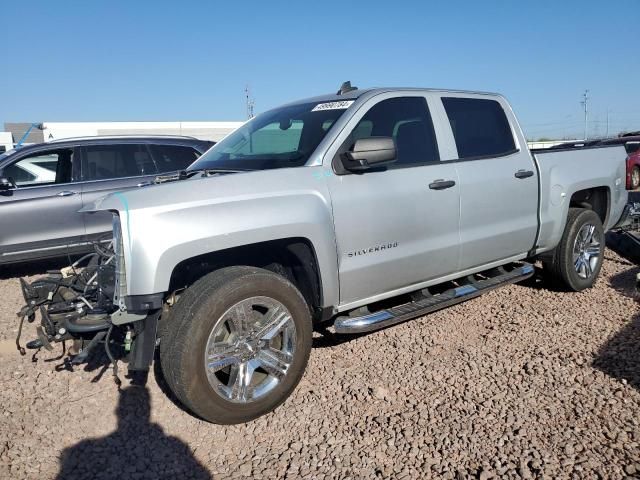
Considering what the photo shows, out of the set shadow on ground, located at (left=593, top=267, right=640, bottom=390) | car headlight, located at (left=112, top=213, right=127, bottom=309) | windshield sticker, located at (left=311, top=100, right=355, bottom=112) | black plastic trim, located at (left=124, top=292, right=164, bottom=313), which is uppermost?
windshield sticker, located at (left=311, top=100, right=355, bottom=112)

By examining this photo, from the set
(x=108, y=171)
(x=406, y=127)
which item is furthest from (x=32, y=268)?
(x=406, y=127)

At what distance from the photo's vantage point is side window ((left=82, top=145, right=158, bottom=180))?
7.23m

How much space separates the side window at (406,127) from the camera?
12.9ft

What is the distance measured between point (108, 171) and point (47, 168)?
779 millimetres

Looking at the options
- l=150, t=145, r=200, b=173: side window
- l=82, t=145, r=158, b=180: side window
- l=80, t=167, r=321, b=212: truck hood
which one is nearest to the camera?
l=80, t=167, r=321, b=212: truck hood

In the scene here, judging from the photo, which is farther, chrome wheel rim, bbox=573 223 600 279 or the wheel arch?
the wheel arch

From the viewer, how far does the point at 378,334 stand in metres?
4.50

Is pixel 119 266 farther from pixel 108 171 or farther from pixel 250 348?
pixel 108 171

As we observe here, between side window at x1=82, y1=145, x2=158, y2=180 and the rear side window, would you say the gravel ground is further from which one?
side window at x1=82, y1=145, x2=158, y2=180

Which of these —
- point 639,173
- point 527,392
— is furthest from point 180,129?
point 527,392

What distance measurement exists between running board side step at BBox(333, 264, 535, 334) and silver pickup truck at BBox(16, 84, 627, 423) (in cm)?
1

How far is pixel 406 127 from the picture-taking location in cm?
414

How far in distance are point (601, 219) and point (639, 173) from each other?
42.7 feet

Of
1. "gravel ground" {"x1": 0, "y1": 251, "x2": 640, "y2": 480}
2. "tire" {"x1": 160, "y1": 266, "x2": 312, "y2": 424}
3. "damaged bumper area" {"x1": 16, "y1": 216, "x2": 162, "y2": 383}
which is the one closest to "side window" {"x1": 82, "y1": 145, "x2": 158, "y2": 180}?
"gravel ground" {"x1": 0, "y1": 251, "x2": 640, "y2": 480}
